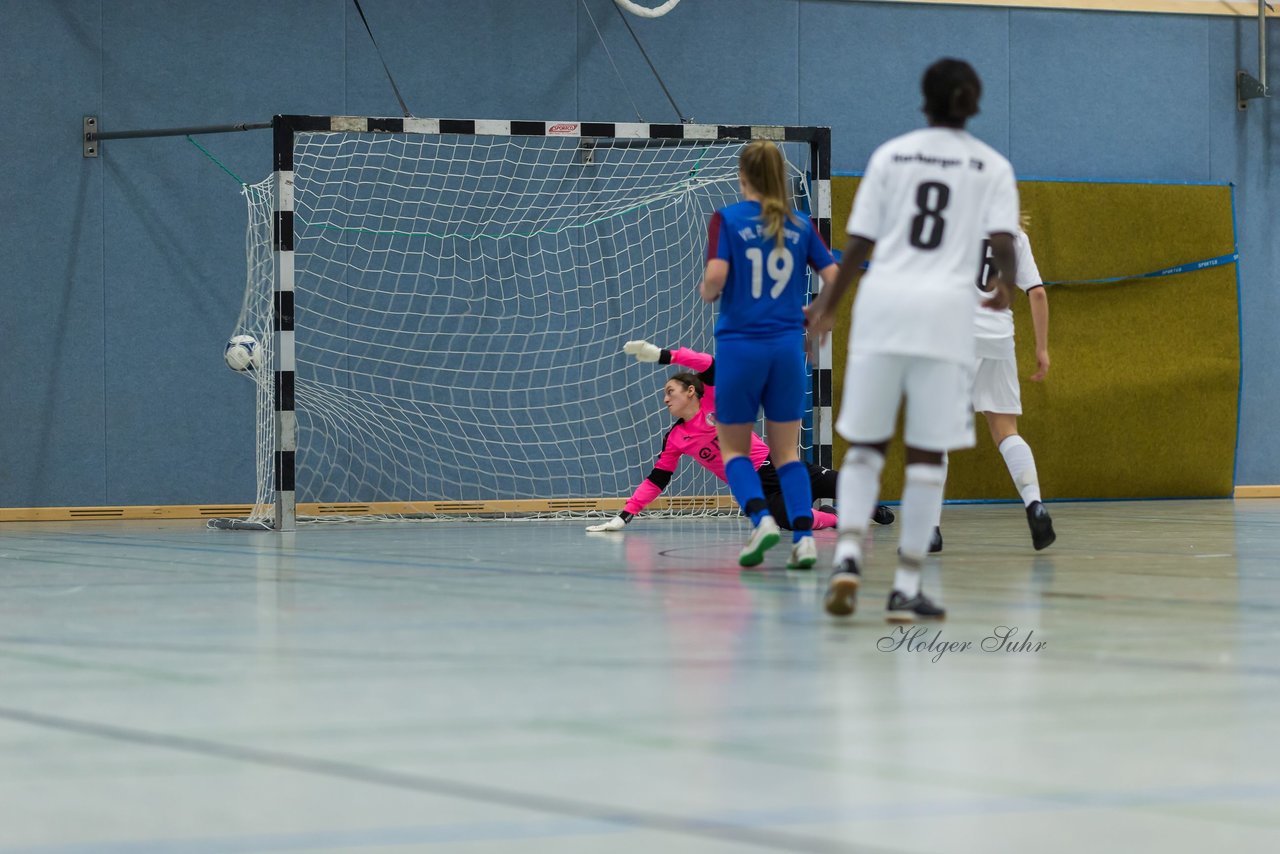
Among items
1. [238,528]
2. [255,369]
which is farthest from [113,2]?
[238,528]

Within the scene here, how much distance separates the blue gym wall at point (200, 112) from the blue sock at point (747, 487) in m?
7.23

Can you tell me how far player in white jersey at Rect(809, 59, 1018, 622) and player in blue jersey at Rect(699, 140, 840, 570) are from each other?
1636 millimetres

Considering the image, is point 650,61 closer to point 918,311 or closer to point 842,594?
point 918,311

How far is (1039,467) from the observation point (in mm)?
14875

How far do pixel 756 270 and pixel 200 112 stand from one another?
7.73 meters

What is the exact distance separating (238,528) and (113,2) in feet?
15.6

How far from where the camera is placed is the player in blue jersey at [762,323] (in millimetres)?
6641

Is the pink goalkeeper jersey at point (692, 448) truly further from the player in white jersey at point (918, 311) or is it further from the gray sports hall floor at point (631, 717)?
the player in white jersey at point (918, 311)

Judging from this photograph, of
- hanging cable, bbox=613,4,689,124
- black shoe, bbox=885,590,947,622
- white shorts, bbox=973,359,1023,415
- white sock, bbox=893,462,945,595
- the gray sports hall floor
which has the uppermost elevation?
hanging cable, bbox=613,4,689,124

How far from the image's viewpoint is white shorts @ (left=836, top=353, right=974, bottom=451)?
4.79m

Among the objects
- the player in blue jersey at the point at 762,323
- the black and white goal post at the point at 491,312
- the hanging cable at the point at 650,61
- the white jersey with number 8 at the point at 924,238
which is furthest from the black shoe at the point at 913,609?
the hanging cable at the point at 650,61

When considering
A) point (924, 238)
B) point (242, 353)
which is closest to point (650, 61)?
point (242, 353)

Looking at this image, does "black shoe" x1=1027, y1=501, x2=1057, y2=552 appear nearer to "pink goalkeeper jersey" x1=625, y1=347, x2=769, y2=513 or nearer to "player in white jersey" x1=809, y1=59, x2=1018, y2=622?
"pink goalkeeper jersey" x1=625, y1=347, x2=769, y2=513

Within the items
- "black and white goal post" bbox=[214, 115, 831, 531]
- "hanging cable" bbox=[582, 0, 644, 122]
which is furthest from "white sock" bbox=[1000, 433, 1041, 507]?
"hanging cable" bbox=[582, 0, 644, 122]
